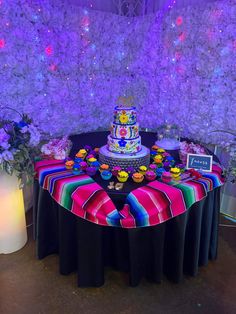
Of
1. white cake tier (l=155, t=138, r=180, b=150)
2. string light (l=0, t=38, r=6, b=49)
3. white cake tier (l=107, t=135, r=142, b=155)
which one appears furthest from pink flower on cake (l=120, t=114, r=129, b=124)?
string light (l=0, t=38, r=6, b=49)

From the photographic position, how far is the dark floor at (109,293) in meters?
1.50

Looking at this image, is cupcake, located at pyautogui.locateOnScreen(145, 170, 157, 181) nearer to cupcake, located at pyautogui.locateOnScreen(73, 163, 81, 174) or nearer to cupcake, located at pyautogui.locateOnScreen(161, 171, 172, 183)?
cupcake, located at pyautogui.locateOnScreen(161, 171, 172, 183)

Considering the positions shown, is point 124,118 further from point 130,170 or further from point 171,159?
point 171,159

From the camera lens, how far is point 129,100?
65.4 inches

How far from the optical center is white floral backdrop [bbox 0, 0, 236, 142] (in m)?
1.87

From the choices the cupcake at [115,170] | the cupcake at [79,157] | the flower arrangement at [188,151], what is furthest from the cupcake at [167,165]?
the cupcake at [79,157]

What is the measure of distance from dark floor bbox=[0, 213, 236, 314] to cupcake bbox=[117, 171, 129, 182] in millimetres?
693

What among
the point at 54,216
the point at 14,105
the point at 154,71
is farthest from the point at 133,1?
the point at 54,216

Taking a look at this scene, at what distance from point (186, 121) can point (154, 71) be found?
0.55 metres

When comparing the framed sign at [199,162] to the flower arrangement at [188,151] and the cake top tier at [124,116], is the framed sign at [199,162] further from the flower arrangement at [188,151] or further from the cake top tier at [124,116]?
the cake top tier at [124,116]

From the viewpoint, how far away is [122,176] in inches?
58.6

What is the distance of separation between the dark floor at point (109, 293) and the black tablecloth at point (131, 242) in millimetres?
64

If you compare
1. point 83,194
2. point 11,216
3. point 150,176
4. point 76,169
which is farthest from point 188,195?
point 11,216

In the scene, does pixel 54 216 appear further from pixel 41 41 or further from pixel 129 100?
pixel 41 41
